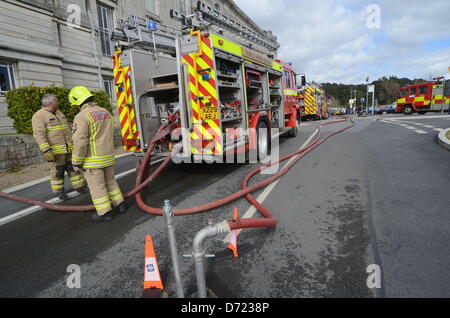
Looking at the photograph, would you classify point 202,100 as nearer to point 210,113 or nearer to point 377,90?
point 210,113

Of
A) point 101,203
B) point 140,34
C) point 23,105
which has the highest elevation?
point 140,34

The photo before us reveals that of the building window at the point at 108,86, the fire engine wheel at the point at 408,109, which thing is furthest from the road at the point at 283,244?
the fire engine wheel at the point at 408,109

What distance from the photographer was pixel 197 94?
4.56 metres

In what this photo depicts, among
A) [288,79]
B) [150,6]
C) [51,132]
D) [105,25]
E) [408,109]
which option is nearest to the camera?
[51,132]

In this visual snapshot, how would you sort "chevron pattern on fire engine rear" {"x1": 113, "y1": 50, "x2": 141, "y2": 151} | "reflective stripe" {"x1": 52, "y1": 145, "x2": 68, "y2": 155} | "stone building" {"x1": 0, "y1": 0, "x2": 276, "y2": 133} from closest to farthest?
"reflective stripe" {"x1": 52, "y1": 145, "x2": 68, "y2": 155}, "chevron pattern on fire engine rear" {"x1": 113, "y1": 50, "x2": 141, "y2": 151}, "stone building" {"x1": 0, "y1": 0, "x2": 276, "y2": 133}

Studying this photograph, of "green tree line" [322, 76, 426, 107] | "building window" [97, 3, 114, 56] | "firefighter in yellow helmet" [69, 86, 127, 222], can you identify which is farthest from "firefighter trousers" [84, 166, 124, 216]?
"green tree line" [322, 76, 426, 107]

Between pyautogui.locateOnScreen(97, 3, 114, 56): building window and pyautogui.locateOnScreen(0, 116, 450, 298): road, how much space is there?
12440mm

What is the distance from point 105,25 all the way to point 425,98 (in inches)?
928

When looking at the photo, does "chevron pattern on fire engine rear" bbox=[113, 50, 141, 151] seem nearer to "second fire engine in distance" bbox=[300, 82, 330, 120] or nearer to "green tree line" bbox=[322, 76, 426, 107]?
"second fire engine in distance" bbox=[300, 82, 330, 120]

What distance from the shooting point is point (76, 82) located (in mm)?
12195

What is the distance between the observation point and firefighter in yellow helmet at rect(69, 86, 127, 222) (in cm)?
312

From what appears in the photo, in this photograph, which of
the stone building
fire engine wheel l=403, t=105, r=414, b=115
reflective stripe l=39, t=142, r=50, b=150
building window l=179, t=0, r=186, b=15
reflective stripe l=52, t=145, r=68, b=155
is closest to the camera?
reflective stripe l=39, t=142, r=50, b=150

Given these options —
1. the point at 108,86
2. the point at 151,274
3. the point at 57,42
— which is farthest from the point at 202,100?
the point at 108,86
